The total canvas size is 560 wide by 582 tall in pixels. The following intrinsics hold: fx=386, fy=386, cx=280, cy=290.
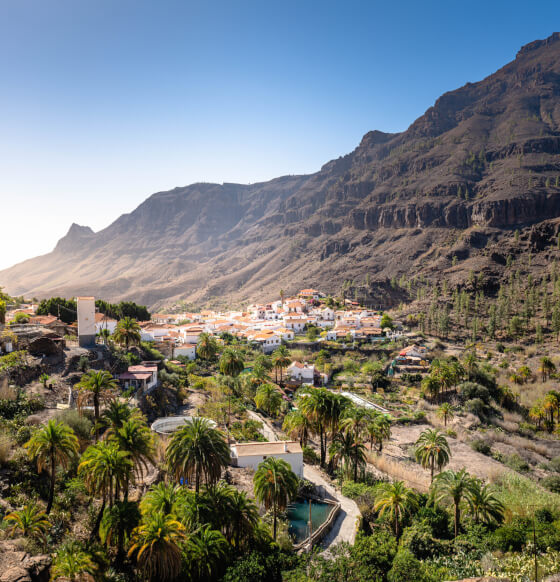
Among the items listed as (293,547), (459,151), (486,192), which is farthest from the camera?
(459,151)

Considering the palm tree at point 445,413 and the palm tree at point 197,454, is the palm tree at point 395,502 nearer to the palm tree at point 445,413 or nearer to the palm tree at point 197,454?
the palm tree at point 197,454

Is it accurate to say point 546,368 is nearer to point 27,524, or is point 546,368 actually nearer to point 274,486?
point 274,486

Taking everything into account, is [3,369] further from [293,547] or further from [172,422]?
[293,547]

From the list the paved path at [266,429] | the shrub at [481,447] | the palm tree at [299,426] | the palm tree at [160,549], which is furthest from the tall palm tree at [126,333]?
the shrub at [481,447]

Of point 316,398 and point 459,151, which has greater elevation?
point 459,151

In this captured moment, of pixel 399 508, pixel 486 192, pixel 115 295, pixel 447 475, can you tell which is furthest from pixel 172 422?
pixel 115 295

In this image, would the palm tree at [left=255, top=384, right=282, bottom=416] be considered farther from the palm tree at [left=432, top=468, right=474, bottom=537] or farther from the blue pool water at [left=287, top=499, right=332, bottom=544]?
the palm tree at [left=432, top=468, right=474, bottom=537]

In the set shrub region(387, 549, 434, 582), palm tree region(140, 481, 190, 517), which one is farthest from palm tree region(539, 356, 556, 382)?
palm tree region(140, 481, 190, 517)
